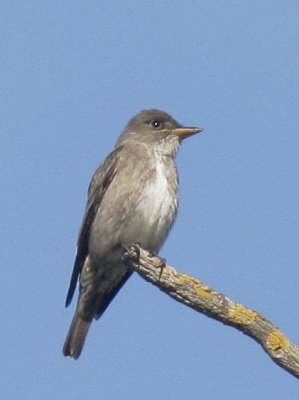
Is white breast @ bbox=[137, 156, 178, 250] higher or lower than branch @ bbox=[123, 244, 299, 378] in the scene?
higher

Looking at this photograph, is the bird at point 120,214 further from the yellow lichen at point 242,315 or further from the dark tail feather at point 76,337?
the yellow lichen at point 242,315

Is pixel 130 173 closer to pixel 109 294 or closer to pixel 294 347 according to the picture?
pixel 109 294

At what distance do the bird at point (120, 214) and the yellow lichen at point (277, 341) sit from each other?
4.00m

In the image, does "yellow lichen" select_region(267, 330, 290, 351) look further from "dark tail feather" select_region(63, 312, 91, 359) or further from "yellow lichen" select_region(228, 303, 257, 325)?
"dark tail feather" select_region(63, 312, 91, 359)

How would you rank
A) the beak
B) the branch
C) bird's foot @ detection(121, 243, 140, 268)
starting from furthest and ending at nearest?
the beak
bird's foot @ detection(121, 243, 140, 268)
the branch

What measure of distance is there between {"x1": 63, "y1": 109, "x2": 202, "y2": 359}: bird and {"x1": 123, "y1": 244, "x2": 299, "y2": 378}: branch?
97.0 inches

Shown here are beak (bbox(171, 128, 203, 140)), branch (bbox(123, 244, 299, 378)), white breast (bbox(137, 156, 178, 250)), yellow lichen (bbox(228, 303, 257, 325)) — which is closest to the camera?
branch (bbox(123, 244, 299, 378))

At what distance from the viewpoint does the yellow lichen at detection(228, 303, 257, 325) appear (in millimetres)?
5496

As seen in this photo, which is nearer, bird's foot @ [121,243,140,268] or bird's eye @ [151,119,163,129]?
bird's foot @ [121,243,140,268]

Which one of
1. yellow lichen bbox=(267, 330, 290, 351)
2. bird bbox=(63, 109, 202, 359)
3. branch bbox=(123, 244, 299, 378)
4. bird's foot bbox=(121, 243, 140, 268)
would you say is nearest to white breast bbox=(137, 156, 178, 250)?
bird bbox=(63, 109, 202, 359)

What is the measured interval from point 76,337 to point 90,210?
1296 mm

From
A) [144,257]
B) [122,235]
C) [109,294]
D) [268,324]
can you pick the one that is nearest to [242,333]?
[268,324]

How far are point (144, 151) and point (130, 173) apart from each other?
0.51 meters

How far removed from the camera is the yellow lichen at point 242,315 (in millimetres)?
5496
